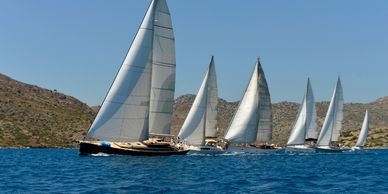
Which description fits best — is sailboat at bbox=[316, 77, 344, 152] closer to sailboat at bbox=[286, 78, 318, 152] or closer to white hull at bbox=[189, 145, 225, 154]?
sailboat at bbox=[286, 78, 318, 152]

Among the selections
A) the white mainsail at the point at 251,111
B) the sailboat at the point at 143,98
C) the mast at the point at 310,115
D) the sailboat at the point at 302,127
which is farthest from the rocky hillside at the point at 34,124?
the sailboat at the point at 143,98

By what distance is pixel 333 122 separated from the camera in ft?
395

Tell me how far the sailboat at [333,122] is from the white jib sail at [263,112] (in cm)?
2299

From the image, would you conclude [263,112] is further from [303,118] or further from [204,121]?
[303,118]

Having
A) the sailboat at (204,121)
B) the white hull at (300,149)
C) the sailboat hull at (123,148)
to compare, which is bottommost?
the sailboat hull at (123,148)

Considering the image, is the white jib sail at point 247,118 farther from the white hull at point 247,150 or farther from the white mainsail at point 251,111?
the white hull at point 247,150

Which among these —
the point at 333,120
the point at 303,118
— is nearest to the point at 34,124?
the point at 303,118

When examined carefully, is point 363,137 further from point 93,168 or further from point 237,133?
point 93,168

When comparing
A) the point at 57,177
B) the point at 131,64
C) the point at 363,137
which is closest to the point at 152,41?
the point at 131,64

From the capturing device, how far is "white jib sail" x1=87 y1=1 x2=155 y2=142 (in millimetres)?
64312

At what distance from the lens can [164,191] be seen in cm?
3284

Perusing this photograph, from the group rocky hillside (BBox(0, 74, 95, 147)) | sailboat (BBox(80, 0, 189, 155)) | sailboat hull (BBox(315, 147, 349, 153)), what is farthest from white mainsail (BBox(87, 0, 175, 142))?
rocky hillside (BBox(0, 74, 95, 147))

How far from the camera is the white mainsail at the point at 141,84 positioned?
6431cm

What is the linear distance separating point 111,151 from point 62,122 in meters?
118
